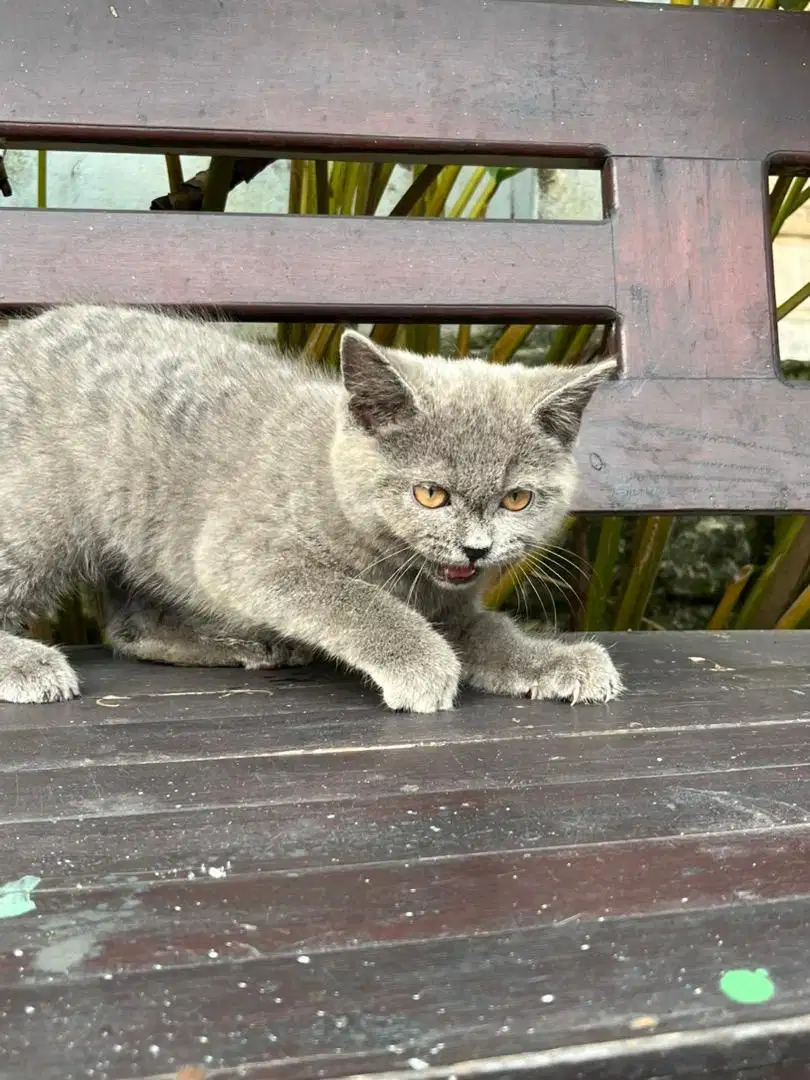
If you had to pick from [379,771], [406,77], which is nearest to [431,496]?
[379,771]

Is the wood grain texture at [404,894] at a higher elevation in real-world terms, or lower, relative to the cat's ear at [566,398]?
lower

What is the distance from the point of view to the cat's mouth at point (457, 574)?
1358 mm

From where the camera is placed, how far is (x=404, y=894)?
68cm

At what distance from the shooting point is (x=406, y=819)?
83 cm

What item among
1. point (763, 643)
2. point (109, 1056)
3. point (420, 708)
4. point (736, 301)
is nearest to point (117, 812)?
point (109, 1056)

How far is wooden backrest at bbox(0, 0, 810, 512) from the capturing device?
1.65 meters

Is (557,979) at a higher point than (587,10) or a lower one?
Result: lower

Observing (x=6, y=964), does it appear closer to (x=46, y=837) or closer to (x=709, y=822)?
(x=46, y=837)

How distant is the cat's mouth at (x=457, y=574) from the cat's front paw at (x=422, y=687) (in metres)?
0.13

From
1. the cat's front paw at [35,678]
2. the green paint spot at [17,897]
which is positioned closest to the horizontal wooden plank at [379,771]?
the green paint spot at [17,897]

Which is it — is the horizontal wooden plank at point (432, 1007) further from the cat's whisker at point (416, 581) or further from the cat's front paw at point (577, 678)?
the cat's whisker at point (416, 581)

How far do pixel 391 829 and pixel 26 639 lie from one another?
0.87 metres

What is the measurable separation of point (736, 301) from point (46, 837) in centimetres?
146

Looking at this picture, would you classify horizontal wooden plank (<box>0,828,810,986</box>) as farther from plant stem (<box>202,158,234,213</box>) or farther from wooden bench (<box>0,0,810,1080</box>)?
plant stem (<box>202,158,234,213</box>)
